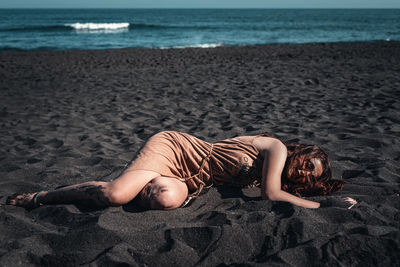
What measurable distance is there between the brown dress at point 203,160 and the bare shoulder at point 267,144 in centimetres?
4

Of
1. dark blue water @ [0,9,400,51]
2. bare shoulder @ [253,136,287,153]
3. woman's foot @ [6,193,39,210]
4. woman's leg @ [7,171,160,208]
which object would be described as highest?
dark blue water @ [0,9,400,51]

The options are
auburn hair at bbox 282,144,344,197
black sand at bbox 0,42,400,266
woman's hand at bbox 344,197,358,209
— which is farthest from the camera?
auburn hair at bbox 282,144,344,197

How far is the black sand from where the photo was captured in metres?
1.98

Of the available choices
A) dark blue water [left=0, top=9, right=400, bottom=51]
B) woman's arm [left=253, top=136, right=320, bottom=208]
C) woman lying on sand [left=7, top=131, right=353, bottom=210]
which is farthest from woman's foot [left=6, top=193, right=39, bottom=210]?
dark blue water [left=0, top=9, right=400, bottom=51]

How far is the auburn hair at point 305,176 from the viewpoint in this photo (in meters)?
2.59

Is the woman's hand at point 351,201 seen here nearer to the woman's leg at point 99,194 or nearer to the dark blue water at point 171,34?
the woman's leg at point 99,194

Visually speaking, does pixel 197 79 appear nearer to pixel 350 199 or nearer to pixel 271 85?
pixel 271 85

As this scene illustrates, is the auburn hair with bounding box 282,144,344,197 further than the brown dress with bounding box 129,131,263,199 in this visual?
No

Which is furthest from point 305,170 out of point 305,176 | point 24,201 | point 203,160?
point 24,201

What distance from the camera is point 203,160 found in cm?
283

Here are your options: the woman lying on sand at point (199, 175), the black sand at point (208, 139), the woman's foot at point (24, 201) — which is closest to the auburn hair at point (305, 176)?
the woman lying on sand at point (199, 175)

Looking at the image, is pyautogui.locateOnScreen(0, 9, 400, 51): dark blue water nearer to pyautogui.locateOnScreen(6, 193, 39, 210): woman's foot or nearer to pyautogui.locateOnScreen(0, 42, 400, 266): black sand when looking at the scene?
pyautogui.locateOnScreen(0, 42, 400, 266): black sand

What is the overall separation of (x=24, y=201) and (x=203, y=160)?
58.2 inches

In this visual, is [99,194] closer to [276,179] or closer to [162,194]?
[162,194]
